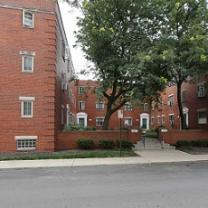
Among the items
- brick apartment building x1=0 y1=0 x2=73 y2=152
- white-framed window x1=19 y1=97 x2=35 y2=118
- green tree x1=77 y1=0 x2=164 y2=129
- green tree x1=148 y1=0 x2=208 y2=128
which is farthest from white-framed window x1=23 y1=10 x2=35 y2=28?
green tree x1=148 y1=0 x2=208 y2=128

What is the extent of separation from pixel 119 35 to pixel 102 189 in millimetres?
14651

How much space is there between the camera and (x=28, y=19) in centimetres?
2172

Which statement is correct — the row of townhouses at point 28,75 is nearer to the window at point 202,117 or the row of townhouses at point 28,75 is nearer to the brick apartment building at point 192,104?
the brick apartment building at point 192,104

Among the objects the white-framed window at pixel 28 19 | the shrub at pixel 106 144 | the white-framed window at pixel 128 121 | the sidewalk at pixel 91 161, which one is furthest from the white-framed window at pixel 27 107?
the white-framed window at pixel 128 121

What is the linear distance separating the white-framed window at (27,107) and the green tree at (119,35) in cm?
561

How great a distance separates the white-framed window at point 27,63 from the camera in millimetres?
21484

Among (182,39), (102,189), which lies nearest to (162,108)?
(182,39)

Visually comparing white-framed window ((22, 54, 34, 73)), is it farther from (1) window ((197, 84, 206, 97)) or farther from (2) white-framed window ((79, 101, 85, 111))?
(2) white-framed window ((79, 101, 85, 111))

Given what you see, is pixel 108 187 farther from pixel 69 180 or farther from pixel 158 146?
pixel 158 146

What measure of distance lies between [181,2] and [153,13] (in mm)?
1977

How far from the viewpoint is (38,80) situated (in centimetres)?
2167

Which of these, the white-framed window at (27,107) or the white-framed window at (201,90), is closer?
the white-framed window at (27,107)

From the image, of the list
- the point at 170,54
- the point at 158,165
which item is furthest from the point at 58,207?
the point at 170,54

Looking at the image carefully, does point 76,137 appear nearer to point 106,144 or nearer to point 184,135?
point 106,144
